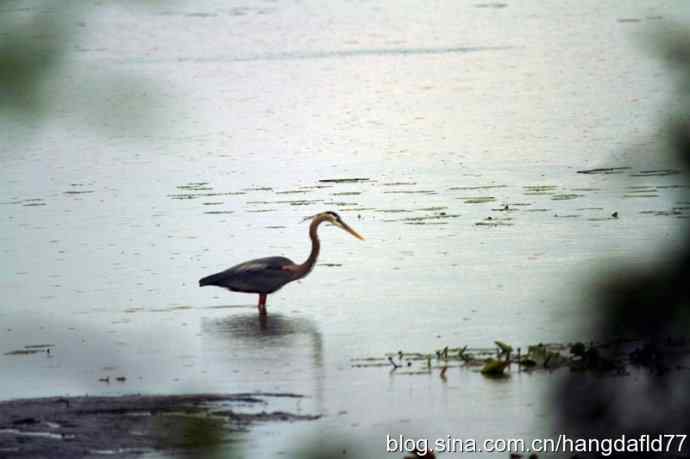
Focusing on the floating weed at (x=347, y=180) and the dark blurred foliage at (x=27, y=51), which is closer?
the dark blurred foliage at (x=27, y=51)

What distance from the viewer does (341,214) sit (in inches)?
491

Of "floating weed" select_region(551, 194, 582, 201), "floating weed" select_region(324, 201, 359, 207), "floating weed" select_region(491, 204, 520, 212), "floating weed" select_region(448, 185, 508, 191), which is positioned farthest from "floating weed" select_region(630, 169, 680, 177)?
"floating weed" select_region(448, 185, 508, 191)

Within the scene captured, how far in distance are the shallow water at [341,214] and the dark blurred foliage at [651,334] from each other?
23 millimetres

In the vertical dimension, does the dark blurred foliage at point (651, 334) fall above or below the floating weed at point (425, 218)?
below

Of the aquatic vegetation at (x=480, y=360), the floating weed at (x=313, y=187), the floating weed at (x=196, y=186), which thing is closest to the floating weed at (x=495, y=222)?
the floating weed at (x=313, y=187)

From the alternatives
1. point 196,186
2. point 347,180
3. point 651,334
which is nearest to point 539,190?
point 347,180

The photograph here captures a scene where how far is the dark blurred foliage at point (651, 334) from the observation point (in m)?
1.43

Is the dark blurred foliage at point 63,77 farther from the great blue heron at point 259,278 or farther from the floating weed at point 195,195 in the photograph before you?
the floating weed at point 195,195

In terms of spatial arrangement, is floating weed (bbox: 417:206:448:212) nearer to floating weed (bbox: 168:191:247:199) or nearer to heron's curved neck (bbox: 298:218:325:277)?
floating weed (bbox: 168:191:247:199)

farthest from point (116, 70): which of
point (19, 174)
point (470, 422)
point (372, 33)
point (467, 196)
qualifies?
point (372, 33)

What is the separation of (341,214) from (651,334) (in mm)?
10952

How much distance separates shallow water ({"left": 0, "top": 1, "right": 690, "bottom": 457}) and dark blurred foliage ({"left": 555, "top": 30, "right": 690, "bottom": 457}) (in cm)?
Answer: 2

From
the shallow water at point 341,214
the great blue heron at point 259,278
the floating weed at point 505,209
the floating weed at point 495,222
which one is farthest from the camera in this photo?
the floating weed at point 505,209

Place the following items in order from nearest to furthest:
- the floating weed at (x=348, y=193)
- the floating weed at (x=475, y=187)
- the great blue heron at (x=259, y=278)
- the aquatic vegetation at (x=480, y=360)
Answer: the aquatic vegetation at (x=480, y=360)
the great blue heron at (x=259, y=278)
the floating weed at (x=475, y=187)
the floating weed at (x=348, y=193)
